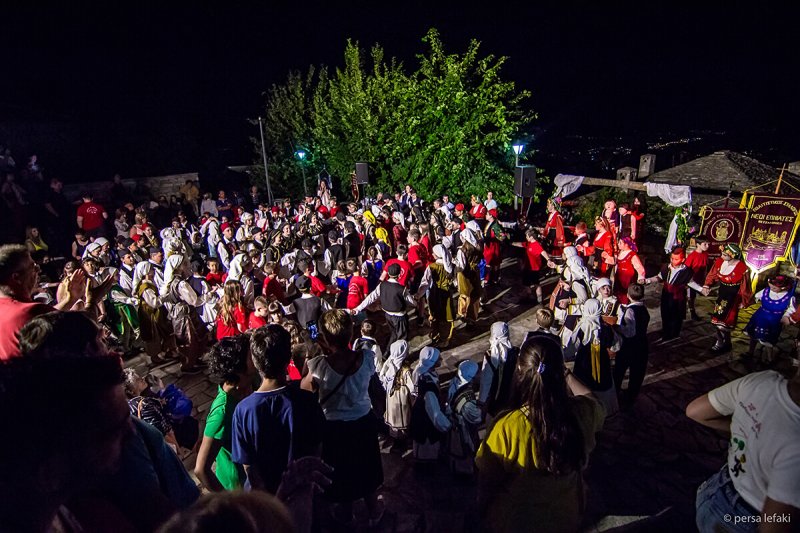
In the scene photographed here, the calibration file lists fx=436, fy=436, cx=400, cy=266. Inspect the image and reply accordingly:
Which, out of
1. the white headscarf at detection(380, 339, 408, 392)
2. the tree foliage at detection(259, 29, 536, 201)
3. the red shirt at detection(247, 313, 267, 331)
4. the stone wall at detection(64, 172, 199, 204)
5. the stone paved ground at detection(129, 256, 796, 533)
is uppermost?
the tree foliage at detection(259, 29, 536, 201)

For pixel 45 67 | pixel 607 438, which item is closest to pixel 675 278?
pixel 607 438

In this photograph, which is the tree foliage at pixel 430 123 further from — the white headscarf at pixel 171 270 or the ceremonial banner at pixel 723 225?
the white headscarf at pixel 171 270

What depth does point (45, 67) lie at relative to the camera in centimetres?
2183

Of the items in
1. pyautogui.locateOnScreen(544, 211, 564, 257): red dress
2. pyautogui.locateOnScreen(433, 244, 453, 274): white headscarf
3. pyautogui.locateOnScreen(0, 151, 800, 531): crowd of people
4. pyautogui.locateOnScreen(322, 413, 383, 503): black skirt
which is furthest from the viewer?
pyautogui.locateOnScreen(544, 211, 564, 257): red dress

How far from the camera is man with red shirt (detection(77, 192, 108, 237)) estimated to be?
1144 cm

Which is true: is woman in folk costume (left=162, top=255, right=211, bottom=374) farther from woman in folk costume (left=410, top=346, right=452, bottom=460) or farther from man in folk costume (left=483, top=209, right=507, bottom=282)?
man in folk costume (left=483, top=209, right=507, bottom=282)

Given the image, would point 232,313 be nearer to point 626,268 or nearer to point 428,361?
point 428,361

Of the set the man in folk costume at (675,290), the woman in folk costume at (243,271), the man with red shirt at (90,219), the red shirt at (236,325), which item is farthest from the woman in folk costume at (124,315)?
the man in folk costume at (675,290)

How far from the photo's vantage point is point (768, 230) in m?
8.38

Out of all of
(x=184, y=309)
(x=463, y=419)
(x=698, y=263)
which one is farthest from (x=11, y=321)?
(x=698, y=263)

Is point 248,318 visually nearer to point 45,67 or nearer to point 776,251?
point 776,251

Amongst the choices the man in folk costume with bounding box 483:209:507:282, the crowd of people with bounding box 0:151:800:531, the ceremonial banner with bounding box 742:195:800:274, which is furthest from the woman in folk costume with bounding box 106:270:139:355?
the ceremonial banner with bounding box 742:195:800:274

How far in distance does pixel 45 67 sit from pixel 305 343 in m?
26.4

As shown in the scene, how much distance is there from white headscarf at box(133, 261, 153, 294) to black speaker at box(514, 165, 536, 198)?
9.18 meters
